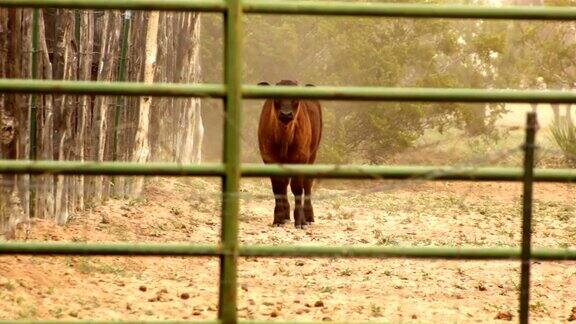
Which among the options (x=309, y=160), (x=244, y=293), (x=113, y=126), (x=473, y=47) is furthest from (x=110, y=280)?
(x=473, y=47)

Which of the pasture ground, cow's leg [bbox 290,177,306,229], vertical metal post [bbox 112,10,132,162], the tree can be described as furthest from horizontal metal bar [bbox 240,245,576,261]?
vertical metal post [bbox 112,10,132,162]

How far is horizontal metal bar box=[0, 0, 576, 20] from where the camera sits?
13.6 ft

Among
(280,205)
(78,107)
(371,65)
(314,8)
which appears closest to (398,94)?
(314,8)

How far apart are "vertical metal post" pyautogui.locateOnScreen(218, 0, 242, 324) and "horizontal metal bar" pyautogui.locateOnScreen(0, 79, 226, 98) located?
55mm

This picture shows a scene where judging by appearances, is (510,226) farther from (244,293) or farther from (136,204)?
(244,293)

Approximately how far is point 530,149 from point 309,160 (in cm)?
1037

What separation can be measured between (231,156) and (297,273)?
18.4 feet

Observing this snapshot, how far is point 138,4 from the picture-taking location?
4148 mm

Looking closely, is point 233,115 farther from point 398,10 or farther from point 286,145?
point 286,145

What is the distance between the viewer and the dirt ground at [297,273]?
298 inches

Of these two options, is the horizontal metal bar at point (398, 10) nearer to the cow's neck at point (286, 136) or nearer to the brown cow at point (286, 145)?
the brown cow at point (286, 145)

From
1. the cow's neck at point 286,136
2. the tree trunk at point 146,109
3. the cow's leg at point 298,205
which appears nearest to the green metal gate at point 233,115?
the cow's leg at point 298,205

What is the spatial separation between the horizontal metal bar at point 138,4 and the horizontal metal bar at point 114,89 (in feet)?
0.83

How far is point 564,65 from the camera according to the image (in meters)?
26.9
